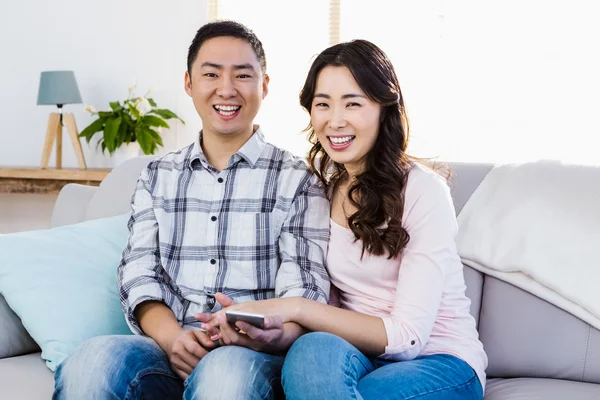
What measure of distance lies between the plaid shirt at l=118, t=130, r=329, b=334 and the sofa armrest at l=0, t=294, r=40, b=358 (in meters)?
0.30

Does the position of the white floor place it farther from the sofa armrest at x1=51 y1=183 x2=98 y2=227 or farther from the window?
the sofa armrest at x1=51 y1=183 x2=98 y2=227

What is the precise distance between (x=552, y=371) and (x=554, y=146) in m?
2.10

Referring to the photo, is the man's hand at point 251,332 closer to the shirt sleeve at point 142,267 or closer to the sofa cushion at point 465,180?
the shirt sleeve at point 142,267

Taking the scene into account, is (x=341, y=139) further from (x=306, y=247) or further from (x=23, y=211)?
(x=23, y=211)

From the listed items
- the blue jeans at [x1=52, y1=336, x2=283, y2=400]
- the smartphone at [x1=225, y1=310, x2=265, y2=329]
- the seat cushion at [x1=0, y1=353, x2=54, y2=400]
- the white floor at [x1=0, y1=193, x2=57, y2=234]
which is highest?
the smartphone at [x1=225, y1=310, x2=265, y2=329]

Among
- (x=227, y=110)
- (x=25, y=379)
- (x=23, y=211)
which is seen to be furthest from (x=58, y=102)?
(x=25, y=379)

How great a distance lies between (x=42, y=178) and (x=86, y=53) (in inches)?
33.4

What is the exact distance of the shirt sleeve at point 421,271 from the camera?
140 cm

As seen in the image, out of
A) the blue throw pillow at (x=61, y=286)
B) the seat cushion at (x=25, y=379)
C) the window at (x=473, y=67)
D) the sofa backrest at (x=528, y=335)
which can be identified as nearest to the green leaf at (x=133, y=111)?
the window at (x=473, y=67)

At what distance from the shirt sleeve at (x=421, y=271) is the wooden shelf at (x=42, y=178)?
95.8 inches

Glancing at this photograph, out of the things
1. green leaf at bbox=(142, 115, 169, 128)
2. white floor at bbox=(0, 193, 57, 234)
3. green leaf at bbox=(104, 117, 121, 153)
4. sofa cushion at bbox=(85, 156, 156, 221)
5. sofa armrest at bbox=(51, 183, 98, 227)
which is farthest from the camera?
white floor at bbox=(0, 193, 57, 234)

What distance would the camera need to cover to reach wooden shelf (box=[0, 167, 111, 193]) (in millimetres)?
3576

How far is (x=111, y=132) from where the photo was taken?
12.0ft

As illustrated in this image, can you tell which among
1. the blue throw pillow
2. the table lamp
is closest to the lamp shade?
the table lamp
